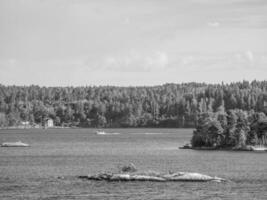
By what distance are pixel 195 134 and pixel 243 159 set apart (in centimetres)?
4147

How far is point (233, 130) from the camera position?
596 ft

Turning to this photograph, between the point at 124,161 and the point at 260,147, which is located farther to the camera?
the point at 260,147

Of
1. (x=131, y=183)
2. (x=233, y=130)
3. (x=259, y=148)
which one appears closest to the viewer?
(x=131, y=183)

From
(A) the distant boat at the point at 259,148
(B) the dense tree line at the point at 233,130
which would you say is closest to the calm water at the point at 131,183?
(A) the distant boat at the point at 259,148

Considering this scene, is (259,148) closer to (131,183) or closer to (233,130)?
(233,130)

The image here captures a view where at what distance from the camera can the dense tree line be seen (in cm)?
18112

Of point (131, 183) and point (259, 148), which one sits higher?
point (259, 148)

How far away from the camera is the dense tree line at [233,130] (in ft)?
594

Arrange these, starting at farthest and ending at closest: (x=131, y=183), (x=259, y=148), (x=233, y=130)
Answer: (x=233, y=130) < (x=259, y=148) < (x=131, y=183)

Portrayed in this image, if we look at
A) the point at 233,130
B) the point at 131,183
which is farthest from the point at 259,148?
the point at 131,183

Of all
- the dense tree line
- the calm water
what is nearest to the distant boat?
the dense tree line

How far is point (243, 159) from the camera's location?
150 m

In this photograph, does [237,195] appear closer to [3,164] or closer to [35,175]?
[35,175]

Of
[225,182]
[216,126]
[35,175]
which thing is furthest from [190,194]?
[216,126]
